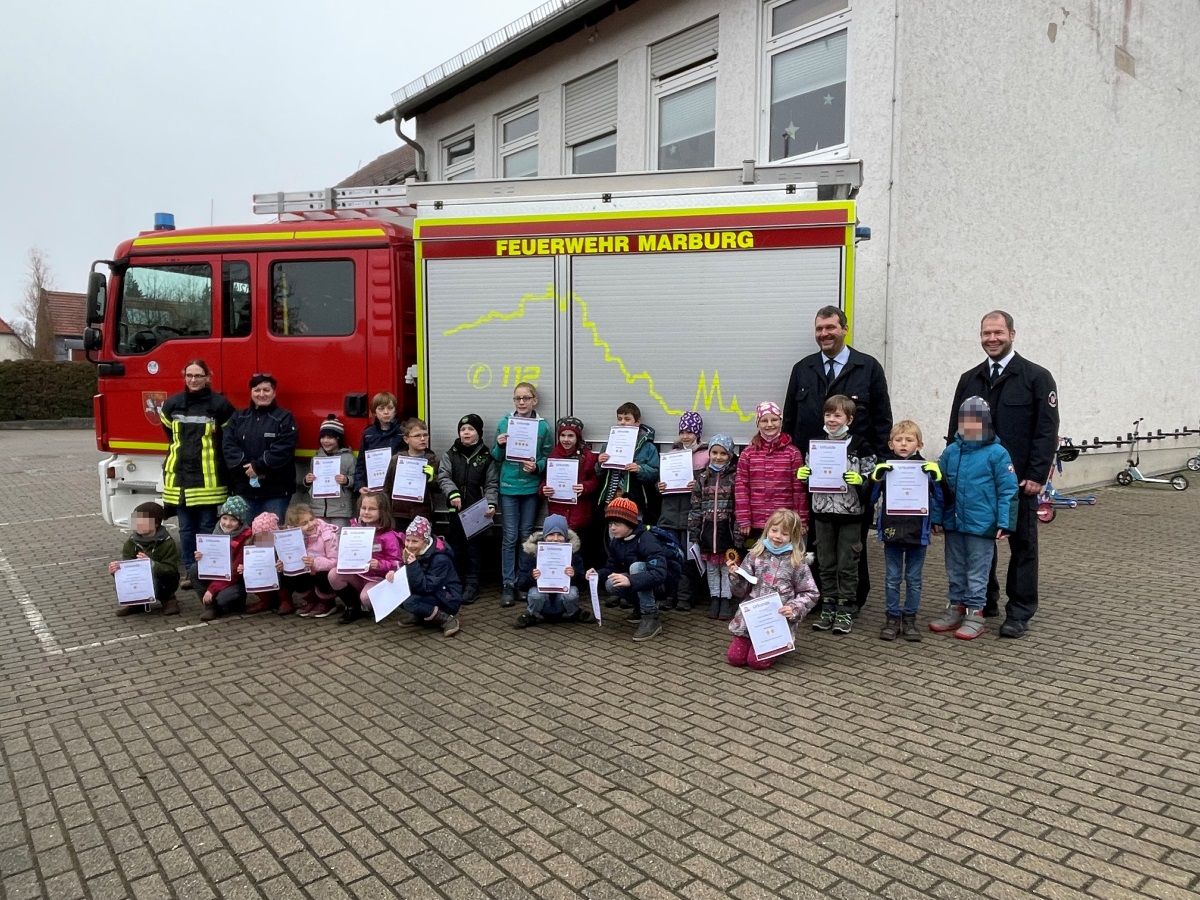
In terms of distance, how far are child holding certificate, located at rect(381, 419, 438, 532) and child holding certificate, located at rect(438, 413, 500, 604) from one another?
10cm

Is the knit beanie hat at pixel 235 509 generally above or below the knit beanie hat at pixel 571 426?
below

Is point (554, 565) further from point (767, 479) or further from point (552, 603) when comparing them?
point (767, 479)

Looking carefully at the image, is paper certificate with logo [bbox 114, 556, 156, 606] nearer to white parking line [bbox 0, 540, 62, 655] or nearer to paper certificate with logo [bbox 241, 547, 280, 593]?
white parking line [bbox 0, 540, 62, 655]

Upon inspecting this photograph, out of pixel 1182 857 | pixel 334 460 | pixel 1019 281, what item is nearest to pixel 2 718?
pixel 334 460

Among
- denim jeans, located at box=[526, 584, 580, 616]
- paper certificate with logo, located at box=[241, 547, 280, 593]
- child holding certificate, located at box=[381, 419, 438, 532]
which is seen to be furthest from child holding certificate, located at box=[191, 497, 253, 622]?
denim jeans, located at box=[526, 584, 580, 616]

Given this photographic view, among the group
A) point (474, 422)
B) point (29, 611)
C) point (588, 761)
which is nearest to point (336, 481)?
point (474, 422)

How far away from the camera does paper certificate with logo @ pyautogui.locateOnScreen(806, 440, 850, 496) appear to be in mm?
5273

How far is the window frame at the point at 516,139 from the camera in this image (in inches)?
550

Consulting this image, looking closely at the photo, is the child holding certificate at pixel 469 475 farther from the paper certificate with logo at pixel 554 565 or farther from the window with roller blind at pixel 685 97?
the window with roller blind at pixel 685 97

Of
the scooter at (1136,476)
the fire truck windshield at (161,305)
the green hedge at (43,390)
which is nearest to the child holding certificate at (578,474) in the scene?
the fire truck windshield at (161,305)

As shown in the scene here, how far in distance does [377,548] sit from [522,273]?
2.32 metres

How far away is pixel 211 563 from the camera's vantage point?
5.91 meters

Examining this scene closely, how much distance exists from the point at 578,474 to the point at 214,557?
263 centimetres

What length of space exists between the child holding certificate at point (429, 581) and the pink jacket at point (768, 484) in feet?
6.52
